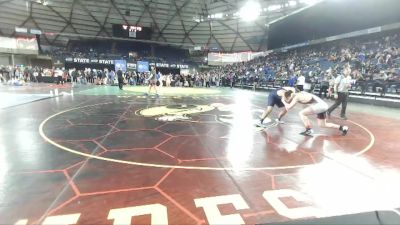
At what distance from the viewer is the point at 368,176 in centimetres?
412

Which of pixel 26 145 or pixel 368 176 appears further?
pixel 26 145

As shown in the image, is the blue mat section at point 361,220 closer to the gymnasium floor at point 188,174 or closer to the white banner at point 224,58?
the gymnasium floor at point 188,174

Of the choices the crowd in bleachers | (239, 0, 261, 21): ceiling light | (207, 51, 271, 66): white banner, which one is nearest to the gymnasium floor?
the crowd in bleachers

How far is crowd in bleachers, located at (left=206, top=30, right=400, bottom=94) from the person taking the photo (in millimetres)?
16052

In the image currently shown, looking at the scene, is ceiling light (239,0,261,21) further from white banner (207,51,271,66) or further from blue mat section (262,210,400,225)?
blue mat section (262,210,400,225)

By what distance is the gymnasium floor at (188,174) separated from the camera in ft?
9.88

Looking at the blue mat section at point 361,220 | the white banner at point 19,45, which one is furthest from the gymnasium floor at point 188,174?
the white banner at point 19,45

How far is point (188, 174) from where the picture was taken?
4.09 m

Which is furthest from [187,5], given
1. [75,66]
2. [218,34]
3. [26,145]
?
[26,145]

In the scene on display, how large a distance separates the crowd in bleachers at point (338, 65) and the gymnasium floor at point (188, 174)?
19.6 feet

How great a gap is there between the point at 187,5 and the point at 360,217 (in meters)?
38.8

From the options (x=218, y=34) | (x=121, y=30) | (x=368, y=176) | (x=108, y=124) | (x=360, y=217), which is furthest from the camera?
(x=218, y=34)

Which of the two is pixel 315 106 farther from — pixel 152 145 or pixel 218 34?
pixel 218 34

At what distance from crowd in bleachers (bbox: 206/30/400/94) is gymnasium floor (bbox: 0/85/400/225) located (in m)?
5.99
